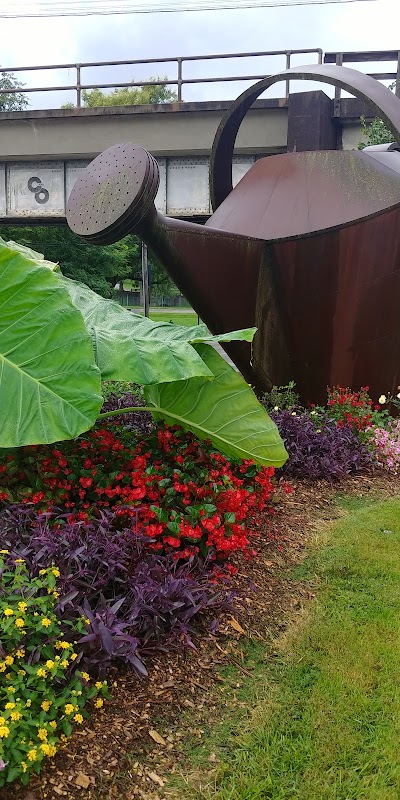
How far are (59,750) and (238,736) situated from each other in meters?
0.49

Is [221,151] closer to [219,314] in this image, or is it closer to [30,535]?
[219,314]

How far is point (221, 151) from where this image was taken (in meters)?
5.93

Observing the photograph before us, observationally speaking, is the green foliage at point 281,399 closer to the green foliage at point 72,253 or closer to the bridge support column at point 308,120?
the bridge support column at point 308,120

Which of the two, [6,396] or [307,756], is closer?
[307,756]

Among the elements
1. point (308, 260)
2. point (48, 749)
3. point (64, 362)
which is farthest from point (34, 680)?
point (308, 260)

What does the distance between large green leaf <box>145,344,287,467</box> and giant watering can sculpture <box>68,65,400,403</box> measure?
1.97 m

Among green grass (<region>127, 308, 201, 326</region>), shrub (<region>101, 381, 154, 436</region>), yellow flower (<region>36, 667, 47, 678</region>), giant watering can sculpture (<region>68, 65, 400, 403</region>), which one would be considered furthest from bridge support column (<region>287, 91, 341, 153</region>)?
yellow flower (<region>36, 667, 47, 678</region>)

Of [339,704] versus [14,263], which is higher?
[14,263]

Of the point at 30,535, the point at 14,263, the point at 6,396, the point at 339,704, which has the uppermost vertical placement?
the point at 14,263

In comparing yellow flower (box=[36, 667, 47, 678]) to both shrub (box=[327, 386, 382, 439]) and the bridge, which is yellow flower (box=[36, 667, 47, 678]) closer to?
shrub (box=[327, 386, 382, 439])

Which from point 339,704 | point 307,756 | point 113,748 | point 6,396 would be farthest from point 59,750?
point 6,396

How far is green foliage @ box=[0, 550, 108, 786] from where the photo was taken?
1652 millimetres

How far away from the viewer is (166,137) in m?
13.8

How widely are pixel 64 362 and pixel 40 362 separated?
0.31 feet
